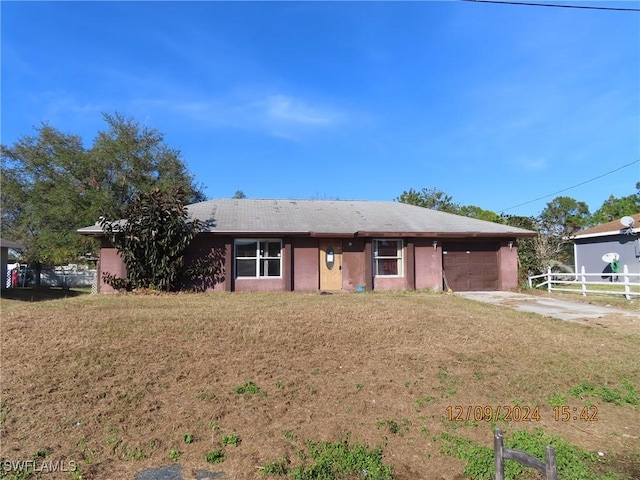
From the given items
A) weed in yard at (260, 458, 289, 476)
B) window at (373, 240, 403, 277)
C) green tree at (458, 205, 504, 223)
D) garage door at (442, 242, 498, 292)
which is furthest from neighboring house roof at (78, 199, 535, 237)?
green tree at (458, 205, 504, 223)

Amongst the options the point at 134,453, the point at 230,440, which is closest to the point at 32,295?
the point at 134,453

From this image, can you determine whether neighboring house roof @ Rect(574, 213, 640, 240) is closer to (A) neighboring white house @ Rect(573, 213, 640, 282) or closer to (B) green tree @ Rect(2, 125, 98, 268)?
(A) neighboring white house @ Rect(573, 213, 640, 282)

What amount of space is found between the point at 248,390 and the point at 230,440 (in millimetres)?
1058

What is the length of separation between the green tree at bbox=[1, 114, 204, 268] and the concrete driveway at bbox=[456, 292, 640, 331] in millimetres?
19135

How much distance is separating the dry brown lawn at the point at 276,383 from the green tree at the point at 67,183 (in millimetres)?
18967

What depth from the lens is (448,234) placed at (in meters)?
16.2

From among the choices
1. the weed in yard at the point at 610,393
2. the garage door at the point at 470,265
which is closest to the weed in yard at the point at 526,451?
the weed in yard at the point at 610,393

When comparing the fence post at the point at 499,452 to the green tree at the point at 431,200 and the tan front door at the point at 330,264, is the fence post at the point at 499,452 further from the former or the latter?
the green tree at the point at 431,200

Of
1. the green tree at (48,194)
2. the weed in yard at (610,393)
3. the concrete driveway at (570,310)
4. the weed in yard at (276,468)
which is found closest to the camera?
the weed in yard at (276,468)

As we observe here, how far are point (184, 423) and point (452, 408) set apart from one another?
308 centimetres

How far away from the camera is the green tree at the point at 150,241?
14.0 meters

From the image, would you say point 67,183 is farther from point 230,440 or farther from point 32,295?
point 230,440

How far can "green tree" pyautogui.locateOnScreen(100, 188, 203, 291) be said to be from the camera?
14.0m

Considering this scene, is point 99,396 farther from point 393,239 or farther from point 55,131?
point 55,131
